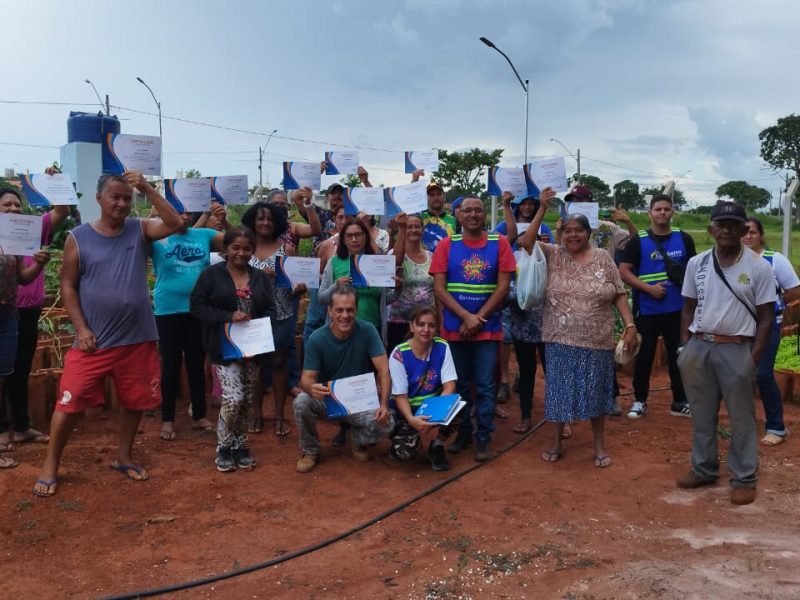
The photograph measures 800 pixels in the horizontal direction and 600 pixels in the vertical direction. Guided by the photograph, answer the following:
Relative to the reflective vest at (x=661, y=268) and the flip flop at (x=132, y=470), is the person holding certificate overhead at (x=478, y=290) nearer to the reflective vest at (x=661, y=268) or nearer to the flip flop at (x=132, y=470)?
the reflective vest at (x=661, y=268)

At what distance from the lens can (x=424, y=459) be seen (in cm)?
504

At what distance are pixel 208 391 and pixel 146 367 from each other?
239cm

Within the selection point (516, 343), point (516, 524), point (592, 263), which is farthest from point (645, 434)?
point (516, 524)

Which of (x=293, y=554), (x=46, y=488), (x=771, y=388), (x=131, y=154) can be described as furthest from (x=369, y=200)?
(x=771, y=388)

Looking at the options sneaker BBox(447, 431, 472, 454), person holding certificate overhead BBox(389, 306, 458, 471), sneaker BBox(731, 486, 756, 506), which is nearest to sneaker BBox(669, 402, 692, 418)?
sneaker BBox(731, 486, 756, 506)

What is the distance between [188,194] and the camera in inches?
210

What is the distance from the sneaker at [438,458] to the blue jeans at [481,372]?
33cm

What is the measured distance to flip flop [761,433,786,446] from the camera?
5.25 metres

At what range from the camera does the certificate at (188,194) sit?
5.29m

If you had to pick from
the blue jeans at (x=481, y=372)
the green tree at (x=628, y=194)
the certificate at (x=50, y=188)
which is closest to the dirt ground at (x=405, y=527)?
the blue jeans at (x=481, y=372)

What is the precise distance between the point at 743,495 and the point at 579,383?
120 centimetres

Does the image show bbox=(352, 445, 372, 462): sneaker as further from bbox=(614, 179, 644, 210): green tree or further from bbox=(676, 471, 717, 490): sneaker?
bbox=(614, 179, 644, 210): green tree

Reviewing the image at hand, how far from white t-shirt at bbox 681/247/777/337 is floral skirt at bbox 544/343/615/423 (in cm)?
75

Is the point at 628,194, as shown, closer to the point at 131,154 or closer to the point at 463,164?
the point at 463,164
